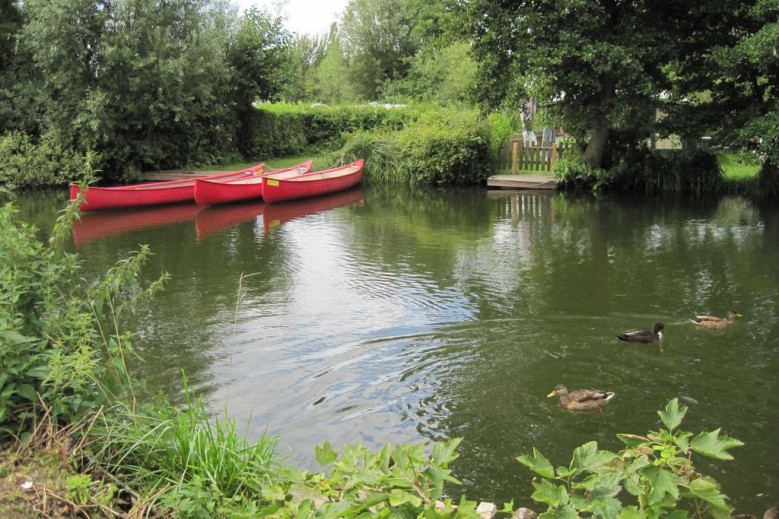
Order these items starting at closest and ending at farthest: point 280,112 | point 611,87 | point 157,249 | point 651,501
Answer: point 651,501 → point 157,249 → point 611,87 → point 280,112

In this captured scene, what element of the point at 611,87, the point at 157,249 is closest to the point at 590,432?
the point at 157,249

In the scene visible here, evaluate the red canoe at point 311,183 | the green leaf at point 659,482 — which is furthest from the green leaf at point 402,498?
the red canoe at point 311,183

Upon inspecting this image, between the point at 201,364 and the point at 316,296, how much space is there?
107 inches

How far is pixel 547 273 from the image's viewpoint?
10.8 m

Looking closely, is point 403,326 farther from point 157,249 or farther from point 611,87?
point 611,87

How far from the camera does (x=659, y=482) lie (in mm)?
2779

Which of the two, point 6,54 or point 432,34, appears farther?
point 6,54

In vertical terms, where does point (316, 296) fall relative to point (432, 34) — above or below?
below

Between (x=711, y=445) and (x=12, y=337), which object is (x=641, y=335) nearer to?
(x=711, y=445)

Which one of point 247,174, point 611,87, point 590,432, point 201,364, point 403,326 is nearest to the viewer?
point 590,432

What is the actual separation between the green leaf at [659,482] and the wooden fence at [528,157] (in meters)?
21.4

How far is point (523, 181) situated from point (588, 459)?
19745mm

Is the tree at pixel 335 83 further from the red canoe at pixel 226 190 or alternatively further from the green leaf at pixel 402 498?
the green leaf at pixel 402 498

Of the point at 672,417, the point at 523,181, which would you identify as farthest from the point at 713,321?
the point at 523,181
